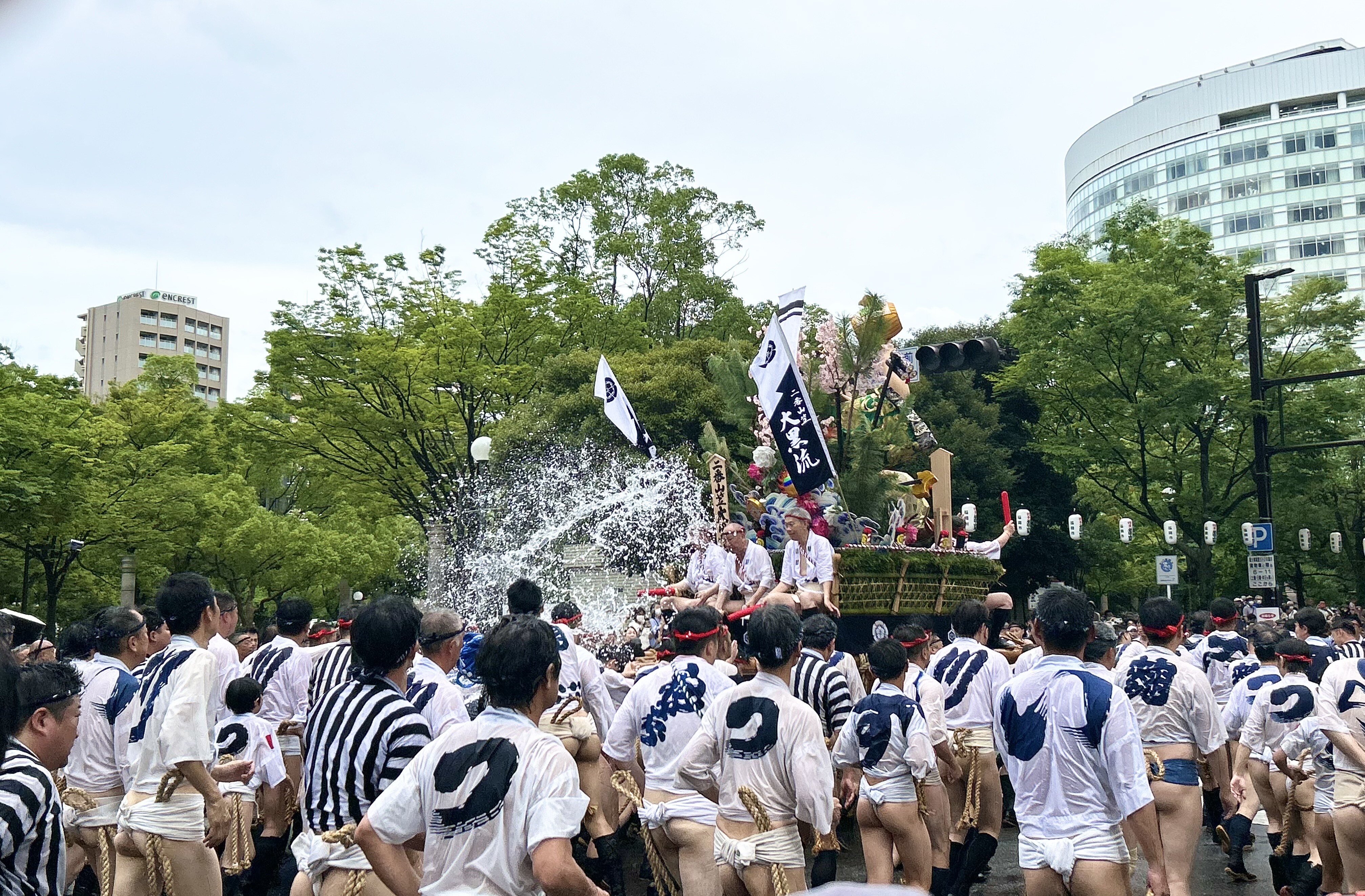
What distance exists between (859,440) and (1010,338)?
52.1 feet

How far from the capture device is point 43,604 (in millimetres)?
33531

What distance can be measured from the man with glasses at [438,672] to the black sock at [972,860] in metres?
4.69

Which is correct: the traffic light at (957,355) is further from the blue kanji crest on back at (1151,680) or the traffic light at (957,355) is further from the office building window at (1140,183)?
the office building window at (1140,183)

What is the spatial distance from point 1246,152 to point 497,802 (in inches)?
3419

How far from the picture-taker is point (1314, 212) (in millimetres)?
77375

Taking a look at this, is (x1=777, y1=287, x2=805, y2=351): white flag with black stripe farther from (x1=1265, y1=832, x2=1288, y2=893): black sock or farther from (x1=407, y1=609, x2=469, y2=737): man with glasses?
(x1=407, y1=609, x2=469, y2=737): man with glasses

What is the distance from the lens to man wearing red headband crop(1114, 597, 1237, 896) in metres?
6.89

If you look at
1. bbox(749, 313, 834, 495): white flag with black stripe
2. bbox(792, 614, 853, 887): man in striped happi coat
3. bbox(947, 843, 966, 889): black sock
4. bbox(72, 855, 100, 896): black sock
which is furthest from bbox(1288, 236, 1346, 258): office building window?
bbox(72, 855, 100, 896): black sock

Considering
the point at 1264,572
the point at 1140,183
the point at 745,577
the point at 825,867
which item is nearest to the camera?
the point at 825,867

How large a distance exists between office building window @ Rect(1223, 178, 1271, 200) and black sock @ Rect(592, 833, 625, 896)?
3245 inches

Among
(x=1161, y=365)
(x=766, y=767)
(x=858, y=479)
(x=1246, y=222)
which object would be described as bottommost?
(x=766, y=767)

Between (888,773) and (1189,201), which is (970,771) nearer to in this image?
(888,773)

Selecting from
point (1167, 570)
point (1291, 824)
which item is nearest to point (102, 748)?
point (1291, 824)

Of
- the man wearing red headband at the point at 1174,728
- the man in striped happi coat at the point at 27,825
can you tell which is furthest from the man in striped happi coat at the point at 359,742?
the man wearing red headband at the point at 1174,728
